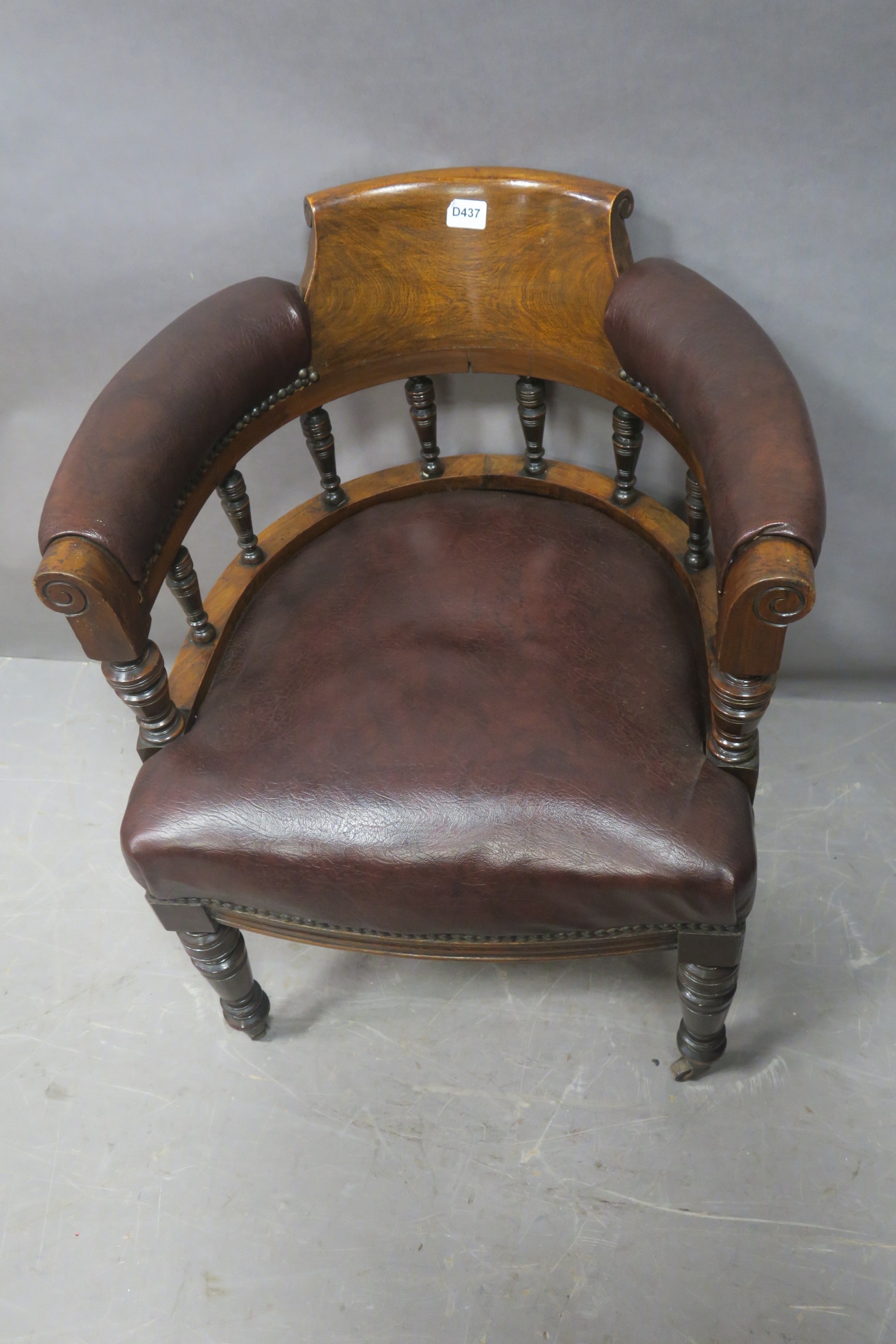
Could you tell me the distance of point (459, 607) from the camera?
113 cm

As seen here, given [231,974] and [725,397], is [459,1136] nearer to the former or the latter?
[231,974]

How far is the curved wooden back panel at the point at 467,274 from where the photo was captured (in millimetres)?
1117

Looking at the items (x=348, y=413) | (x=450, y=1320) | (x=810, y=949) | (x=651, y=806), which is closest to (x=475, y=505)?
(x=348, y=413)

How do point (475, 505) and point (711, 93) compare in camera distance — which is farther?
point (475, 505)

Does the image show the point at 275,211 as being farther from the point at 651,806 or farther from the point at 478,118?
the point at 651,806

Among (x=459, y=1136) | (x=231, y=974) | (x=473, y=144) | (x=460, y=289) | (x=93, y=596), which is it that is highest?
(x=473, y=144)

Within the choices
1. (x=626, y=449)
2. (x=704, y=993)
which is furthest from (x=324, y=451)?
(x=704, y=993)

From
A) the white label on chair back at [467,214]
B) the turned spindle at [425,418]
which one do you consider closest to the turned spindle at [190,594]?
the turned spindle at [425,418]

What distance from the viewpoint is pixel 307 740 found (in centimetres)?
103

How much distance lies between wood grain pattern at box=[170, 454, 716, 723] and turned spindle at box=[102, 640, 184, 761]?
0.04 meters

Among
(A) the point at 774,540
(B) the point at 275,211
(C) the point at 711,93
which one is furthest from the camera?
(B) the point at 275,211

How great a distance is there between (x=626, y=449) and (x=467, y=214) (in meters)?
0.31

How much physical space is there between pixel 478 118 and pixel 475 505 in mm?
426

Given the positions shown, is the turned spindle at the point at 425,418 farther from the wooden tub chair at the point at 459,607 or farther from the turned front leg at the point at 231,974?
the turned front leg at the point at 231,974
